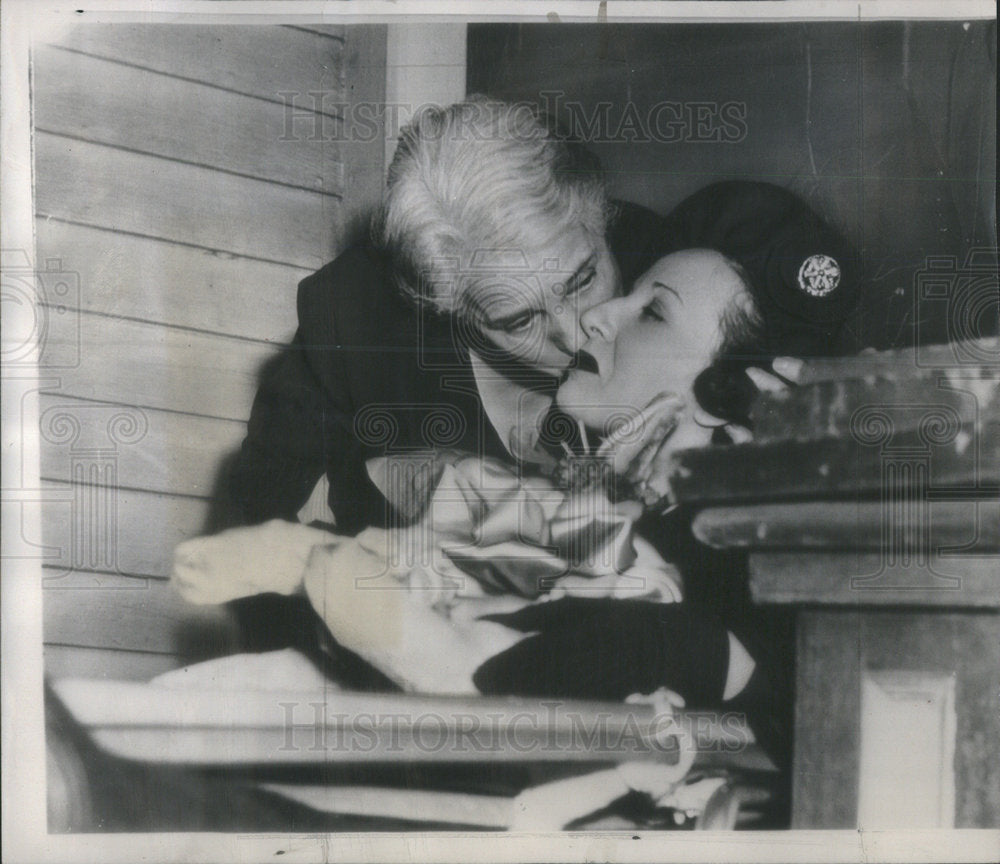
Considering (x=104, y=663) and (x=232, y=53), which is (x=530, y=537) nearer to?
(x=104, y=663)

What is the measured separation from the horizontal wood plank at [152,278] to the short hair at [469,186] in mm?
487

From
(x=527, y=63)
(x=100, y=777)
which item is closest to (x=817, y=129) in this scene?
(x=527, y=63)

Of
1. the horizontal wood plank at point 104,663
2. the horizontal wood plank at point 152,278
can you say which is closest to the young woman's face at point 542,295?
the horizontal wood plank at point 152,278

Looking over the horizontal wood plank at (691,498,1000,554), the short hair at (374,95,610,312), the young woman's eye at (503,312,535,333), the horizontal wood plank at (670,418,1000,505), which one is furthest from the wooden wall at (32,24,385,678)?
the horizontal wood plank at (691,498,1000,554)

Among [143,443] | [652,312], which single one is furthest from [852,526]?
[143,443]

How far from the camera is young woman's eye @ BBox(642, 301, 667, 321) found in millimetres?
3451

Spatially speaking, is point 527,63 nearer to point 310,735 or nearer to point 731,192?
point 731,192

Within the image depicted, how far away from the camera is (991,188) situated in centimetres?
347

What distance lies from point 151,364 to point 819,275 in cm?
215

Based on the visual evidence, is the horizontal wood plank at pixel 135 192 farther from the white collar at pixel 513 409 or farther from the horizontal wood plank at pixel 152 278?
the white collar at pixel 513 409

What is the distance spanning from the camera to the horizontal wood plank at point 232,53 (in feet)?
11.2

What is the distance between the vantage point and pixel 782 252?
3.45 meters

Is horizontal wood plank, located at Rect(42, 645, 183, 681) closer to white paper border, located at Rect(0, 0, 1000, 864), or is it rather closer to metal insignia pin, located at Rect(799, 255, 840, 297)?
white paper border, located at Rect(0, 0, 1000, 864)

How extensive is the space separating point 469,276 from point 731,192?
2.89ft
